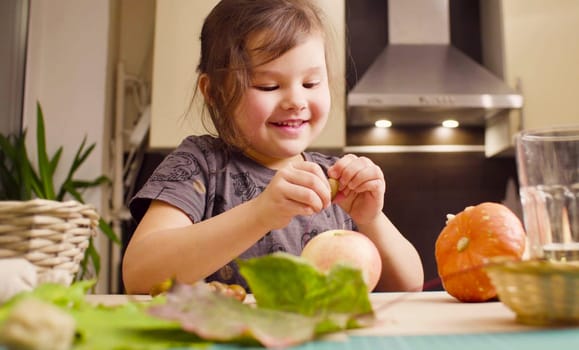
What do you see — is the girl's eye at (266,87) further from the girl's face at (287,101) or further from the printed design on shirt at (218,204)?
the printed design on shirt at (218,204)

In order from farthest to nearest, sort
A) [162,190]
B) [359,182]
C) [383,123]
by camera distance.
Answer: [383,123], [162,190], [359,182]

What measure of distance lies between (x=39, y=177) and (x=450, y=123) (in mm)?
1693

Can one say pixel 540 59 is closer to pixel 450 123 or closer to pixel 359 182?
pixel 450 123

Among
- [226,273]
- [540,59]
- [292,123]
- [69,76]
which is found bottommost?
[226,273]

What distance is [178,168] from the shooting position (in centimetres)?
99

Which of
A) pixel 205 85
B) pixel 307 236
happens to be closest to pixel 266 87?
pixel 205 85

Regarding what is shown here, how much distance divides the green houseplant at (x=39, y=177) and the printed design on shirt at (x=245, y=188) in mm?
1004

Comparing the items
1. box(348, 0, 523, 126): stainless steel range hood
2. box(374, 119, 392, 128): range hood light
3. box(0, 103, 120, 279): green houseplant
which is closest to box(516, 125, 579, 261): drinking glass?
box(348, 0, 523, 126): stainless steel range hood

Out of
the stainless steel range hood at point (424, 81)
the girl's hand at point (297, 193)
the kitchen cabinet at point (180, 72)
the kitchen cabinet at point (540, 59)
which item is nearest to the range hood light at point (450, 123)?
the stainless steel range hood at point (424, 81)

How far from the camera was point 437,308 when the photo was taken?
54 cm

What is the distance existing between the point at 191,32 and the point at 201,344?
2.02 meters

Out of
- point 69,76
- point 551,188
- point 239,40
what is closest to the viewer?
point 551,188

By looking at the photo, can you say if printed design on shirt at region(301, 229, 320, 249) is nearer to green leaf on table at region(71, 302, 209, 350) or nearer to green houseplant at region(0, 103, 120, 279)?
green leaf on table at region(71, 302, 209, 350)

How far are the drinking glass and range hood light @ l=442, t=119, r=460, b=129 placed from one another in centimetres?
185
